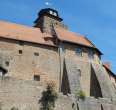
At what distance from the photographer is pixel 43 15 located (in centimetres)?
4678

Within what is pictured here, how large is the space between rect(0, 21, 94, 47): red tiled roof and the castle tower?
172 cm

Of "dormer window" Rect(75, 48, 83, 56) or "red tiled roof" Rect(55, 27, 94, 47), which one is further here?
"red tiled roof" Rect(55, 27, 94, 47)

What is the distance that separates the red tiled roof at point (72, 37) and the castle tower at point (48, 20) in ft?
7.49

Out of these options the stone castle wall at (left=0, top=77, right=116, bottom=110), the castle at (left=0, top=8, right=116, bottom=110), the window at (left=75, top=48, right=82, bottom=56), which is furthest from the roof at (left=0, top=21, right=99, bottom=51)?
the stone castle wall at (left=0, top=77, right=116, bottom=110)

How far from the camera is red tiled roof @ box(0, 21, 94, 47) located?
123 ft

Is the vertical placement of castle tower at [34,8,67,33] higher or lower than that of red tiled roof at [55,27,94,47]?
higher

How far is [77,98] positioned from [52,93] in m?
3.52

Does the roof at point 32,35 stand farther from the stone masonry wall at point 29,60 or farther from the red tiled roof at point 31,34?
the stone masonry wall at point 29,60

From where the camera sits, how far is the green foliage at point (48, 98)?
29.3 m

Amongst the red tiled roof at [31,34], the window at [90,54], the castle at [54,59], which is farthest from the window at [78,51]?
the window at [90,54]

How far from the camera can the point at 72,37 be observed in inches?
1663

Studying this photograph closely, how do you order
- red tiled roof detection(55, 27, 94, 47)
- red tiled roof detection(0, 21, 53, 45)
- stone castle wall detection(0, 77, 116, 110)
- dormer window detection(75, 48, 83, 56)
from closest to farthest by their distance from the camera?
1. stone castle wall detection(0, 77, 116, 110)
2. red tiled roof detection(0, 21, 53, 45)
3. dormer window detection(75, 48, 83, 56)
4. red tiled roof detection(55, 27, 94, 47)

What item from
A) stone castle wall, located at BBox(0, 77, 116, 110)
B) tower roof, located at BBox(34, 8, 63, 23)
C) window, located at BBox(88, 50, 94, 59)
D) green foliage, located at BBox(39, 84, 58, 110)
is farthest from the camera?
tower roof, located at BBox(34, 8, 63, 23)

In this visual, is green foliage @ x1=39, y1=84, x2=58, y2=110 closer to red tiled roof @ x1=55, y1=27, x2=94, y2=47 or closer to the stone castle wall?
the stone castle wall
